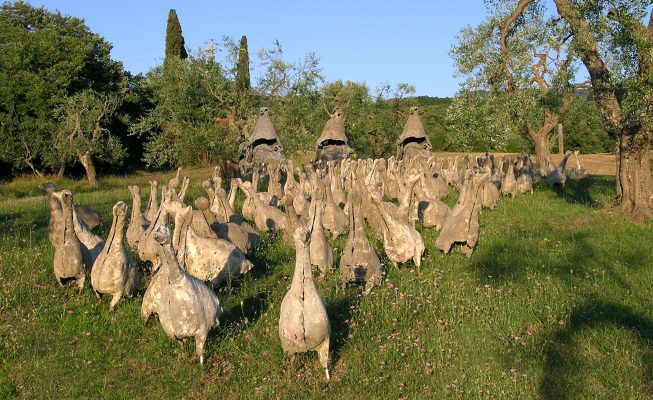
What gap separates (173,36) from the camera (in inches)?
1860

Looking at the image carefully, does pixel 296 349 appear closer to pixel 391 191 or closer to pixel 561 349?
pixel 561 349

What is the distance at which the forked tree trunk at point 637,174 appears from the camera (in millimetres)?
14570

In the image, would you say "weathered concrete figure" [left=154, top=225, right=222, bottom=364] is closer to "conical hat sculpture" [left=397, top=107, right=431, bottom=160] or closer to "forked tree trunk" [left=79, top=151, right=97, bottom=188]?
"forked tree trunk" [left=79, top=151, right=97, bottom=188]

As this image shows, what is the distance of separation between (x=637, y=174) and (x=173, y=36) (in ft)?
130

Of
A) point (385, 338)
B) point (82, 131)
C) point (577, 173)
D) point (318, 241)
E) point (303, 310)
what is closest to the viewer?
point (303, 310)

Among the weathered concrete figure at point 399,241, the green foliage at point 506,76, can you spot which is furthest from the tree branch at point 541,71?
the weathered concrete figure at point 399,241

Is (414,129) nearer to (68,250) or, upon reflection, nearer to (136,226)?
(136,226)

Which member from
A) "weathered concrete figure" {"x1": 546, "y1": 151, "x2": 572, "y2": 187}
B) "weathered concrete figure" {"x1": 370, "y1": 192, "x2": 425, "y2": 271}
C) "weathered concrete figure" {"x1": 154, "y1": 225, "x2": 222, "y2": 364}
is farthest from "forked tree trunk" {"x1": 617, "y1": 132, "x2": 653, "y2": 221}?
"weathered concrete figure" {"x1": 154, "y1": 225, "x2": 222, "y2": 364}

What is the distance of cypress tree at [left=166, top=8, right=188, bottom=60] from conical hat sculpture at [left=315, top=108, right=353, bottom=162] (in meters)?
23.8

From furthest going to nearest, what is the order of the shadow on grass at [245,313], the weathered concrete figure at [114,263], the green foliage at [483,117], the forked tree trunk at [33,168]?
the forked tree trunk at [33,168] → the green foliage at [483,117] → the weathered concrete figure at [114,263] → the shadow on grass at [245,313]

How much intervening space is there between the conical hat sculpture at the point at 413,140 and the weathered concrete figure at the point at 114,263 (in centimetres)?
2184

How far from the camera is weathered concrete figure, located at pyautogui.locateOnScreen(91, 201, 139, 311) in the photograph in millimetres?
7520

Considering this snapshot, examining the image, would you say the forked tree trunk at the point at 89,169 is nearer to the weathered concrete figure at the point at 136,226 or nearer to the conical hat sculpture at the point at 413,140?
the conical hat sculpture at the point at 413,140

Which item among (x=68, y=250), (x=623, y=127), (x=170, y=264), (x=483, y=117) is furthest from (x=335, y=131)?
(x=170, y=264)
